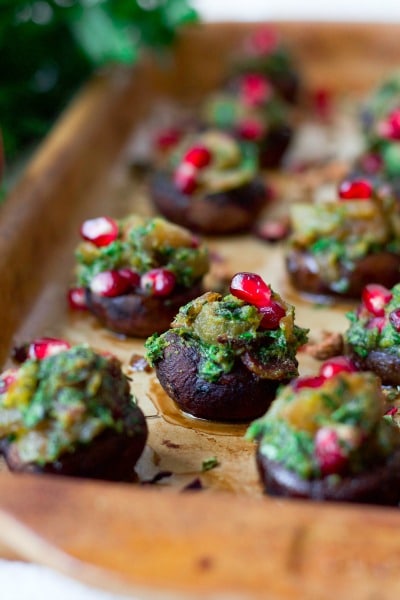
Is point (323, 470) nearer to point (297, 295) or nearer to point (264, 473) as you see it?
point (264, 473)

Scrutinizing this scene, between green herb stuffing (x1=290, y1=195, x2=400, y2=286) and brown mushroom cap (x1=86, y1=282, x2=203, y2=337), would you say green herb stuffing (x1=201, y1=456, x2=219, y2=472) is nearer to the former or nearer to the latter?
brown mushroom cap (x1=86, y1=282, x2=203, y2=337)

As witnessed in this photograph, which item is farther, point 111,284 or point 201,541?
point 111,284

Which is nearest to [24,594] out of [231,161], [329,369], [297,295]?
[329,369]

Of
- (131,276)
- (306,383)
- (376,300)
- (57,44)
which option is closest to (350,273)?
(376,300)

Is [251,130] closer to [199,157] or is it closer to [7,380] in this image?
[199,157]

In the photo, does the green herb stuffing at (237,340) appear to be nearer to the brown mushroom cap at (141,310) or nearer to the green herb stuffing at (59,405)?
the green herb stuffing at (59,405)

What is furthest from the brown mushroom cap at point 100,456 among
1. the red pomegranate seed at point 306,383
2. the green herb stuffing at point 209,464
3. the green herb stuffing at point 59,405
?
the red pomegranate seed at point 306,383
